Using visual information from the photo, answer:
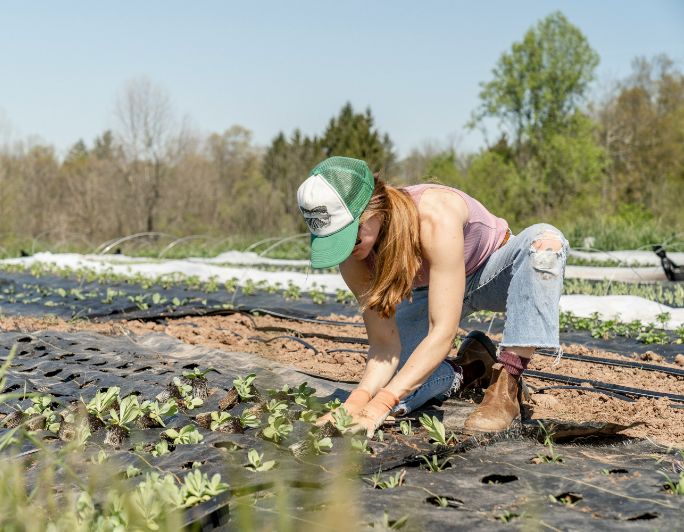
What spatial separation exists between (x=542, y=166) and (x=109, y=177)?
13.5m

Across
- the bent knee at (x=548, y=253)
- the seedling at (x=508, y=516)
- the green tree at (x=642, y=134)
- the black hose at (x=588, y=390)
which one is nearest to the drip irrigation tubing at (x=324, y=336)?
the black hose at (x=588, y=390)

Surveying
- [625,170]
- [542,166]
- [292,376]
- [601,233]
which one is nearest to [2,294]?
[292,376]

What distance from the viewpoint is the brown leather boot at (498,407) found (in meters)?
2.52

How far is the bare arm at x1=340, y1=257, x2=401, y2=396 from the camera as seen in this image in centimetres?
277

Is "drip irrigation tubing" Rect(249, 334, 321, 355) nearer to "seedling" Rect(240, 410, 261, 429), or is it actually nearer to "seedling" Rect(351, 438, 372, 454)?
"seedling" Rect(240, 410, 261, 429)

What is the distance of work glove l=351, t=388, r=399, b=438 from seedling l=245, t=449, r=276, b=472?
→ 0.37 meters

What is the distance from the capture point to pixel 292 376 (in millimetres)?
3406

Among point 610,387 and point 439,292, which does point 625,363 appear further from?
point 439,292

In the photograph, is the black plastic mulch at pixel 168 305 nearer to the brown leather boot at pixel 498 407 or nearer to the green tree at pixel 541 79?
the brown leather boot at pixel 498 407

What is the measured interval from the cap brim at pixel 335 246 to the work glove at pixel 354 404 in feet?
1.60

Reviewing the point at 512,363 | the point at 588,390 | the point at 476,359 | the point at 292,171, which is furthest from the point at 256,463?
the point at 292,171

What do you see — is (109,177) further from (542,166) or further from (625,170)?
(625,170)

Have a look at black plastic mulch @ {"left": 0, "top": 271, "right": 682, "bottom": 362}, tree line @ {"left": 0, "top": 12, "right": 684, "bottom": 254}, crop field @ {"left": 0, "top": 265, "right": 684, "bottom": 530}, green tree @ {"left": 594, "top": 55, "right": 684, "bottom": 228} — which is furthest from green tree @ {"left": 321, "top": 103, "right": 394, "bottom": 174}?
crop field @ {"left": 0, "top": 265, "right": 684, "bottom": 530}

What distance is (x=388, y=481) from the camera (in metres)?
2.02
